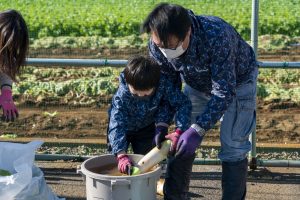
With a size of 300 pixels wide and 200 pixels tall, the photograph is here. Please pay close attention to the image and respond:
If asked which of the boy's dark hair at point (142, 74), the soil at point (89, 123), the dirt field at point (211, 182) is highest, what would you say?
the boy's dark hair at point (142, 74)

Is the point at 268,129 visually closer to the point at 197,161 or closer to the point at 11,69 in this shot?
the point at 197,161

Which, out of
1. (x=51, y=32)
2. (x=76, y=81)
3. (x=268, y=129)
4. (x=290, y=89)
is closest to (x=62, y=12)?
(x=51, y=32)

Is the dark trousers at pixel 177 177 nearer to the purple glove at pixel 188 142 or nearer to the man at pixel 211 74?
the man at pixel 211 74

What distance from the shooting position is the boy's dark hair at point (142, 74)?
372 centimetres

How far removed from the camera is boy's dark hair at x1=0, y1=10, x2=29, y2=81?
349 cm

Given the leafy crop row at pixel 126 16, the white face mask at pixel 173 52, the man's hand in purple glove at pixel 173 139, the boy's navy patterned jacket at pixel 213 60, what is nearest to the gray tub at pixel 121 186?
the man's hand in purple glove at pixel 173 139

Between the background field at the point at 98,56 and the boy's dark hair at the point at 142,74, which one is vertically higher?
the boy's dark hair at the point at 142,74

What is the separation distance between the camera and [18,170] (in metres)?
3.81

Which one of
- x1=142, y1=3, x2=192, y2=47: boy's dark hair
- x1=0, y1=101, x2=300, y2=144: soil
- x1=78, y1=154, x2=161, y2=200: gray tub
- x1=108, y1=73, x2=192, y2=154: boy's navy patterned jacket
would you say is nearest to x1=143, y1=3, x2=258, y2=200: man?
x1=142, y1=3, x2=192, y2=47: boy's dark hair

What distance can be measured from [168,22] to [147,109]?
0.79m

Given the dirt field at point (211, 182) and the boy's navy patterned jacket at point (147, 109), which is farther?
the dirt field at point (211, 182)

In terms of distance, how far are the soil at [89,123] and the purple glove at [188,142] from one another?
8.41ft

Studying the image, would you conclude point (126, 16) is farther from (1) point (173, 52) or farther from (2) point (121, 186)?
(2) point (121, 186)

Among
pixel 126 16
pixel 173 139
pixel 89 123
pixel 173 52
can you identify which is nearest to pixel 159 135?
pixel 173 139
